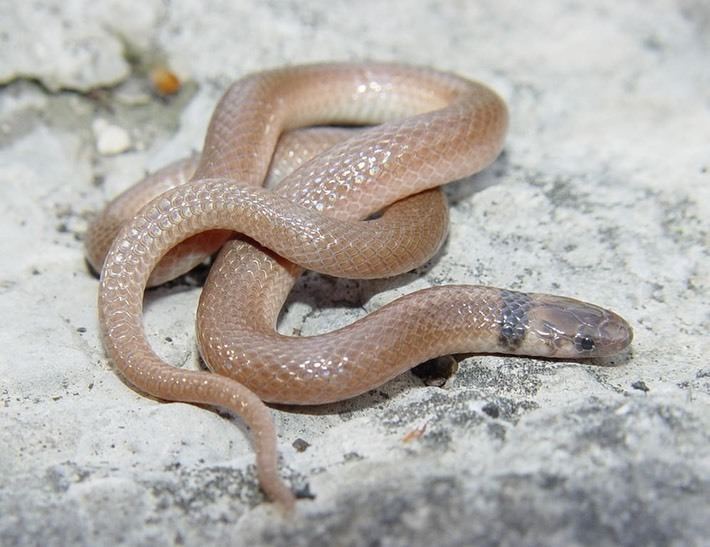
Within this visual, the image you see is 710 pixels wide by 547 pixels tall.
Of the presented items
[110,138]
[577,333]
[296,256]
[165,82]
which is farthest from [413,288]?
[165,82]

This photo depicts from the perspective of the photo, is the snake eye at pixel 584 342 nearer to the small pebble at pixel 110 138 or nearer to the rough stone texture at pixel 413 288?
the rough stone texture at pixel 413 288

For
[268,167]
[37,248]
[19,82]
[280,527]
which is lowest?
[280,527]

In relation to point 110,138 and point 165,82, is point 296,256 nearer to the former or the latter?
point 110,138

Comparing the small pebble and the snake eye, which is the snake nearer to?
the snake eye

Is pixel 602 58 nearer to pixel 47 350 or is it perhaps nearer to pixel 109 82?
pixel 109 82

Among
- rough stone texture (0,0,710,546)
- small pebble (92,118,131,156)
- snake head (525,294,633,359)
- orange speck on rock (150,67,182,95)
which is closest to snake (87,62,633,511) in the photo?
snake head (525,294,633,359)

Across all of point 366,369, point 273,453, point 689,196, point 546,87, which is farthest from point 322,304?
point 546,87
